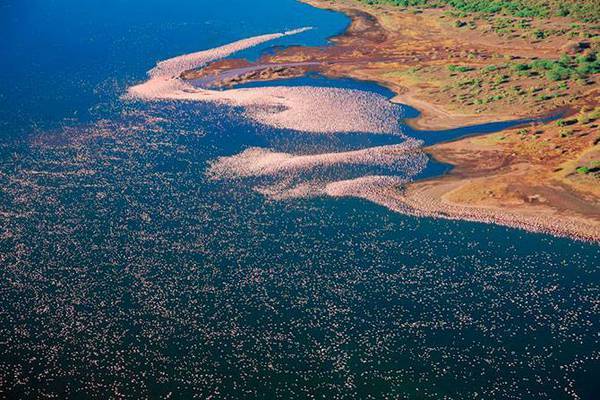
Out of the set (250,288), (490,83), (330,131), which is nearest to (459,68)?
(490,83)

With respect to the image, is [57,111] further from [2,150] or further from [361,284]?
[361,284]

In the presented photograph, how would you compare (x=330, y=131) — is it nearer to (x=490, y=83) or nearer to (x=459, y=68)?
(x=490, y=83)

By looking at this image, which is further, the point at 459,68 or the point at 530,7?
the point at 530,7

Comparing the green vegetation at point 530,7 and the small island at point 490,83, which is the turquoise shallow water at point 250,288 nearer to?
the small island at point 490,83

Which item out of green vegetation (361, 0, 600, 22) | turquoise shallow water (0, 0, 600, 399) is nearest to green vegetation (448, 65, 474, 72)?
turquoise shallow water (0, 0, 600, 399)

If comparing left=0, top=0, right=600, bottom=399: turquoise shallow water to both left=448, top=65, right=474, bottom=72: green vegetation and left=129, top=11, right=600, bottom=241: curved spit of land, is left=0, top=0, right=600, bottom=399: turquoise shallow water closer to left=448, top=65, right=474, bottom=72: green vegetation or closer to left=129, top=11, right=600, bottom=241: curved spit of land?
left=129, top=11, right=600, bottom=241: curved spit of land

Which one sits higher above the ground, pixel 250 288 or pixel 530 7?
pixel 530 7

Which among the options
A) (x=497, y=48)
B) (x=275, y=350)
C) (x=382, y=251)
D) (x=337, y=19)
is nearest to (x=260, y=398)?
(x=275, y=350)
